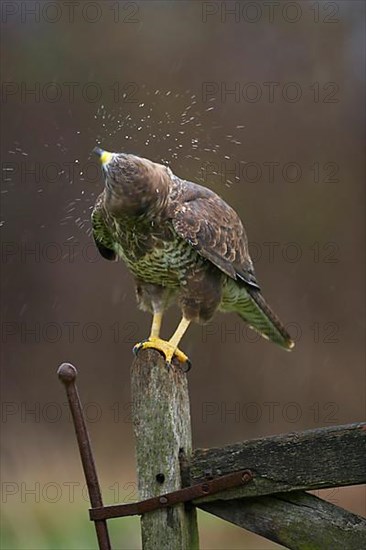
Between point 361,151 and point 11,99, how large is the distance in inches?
135

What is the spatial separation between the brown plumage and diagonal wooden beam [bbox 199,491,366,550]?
0.93 m

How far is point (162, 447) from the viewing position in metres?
2.27

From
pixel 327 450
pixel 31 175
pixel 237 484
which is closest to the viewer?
pixel 327 450

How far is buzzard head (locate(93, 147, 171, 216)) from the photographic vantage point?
9.70ft

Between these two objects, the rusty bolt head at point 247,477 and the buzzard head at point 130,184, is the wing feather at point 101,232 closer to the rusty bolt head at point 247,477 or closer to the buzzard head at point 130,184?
the buzzard head at point 130,184

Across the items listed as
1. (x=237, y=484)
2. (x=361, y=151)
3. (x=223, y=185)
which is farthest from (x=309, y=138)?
(x=237, y=484)

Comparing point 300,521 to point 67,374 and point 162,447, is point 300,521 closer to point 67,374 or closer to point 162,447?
point 162,447

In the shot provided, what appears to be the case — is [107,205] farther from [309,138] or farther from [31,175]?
[309,138]

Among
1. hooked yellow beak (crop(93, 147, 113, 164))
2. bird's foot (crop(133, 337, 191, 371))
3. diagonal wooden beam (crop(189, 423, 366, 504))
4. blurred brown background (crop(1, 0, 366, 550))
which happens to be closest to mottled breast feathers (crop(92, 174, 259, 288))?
hooked yellow beak (crop(93, 147, 113, 164))

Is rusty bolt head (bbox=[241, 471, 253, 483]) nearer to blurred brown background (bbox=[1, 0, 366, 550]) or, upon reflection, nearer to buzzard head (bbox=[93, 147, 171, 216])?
buzzard head (bbox=[93, 147, 171, 216])

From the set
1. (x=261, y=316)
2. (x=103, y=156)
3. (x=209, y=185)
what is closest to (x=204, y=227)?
(x=103, y=156)

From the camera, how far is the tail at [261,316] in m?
3.73

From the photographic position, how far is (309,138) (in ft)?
28.5

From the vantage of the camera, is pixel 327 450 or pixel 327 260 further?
pixel 327 260
